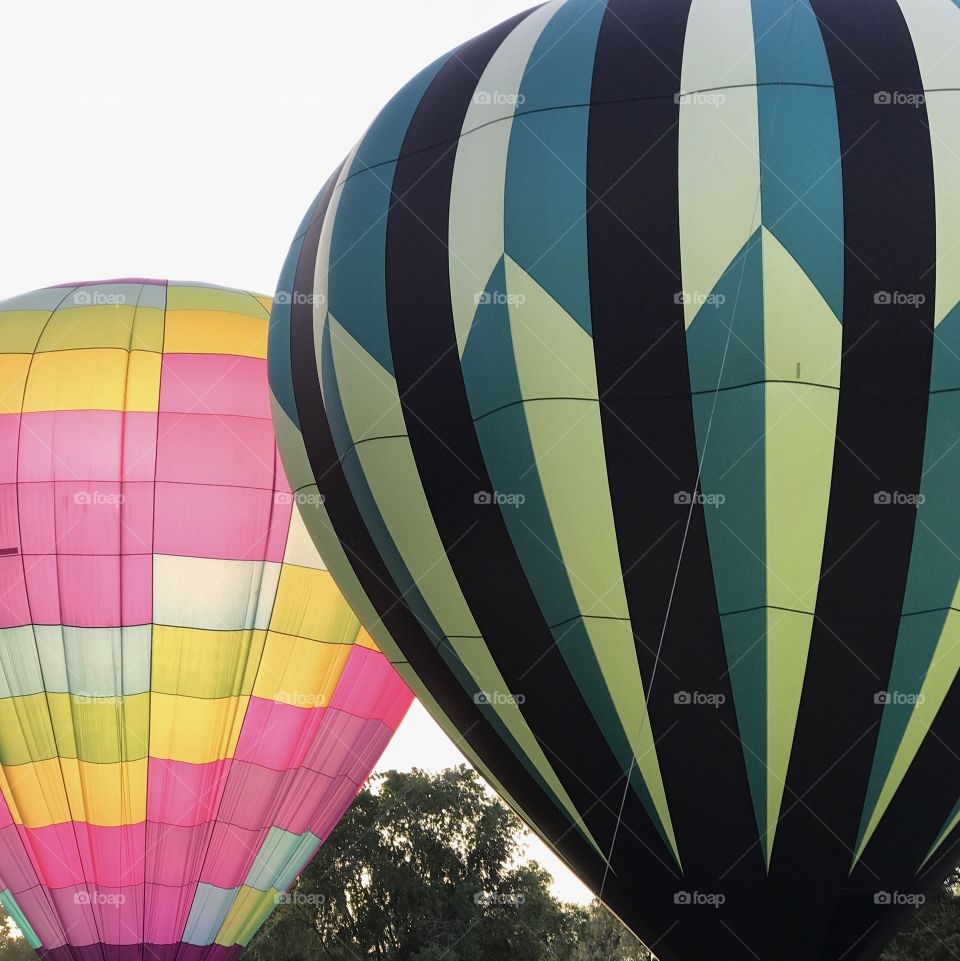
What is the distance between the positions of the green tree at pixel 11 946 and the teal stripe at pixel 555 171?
35023 millimetres

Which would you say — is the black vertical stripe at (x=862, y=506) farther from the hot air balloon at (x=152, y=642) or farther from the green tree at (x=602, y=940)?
the green tree at (x=602, y=940)

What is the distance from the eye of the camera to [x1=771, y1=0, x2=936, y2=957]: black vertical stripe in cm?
474

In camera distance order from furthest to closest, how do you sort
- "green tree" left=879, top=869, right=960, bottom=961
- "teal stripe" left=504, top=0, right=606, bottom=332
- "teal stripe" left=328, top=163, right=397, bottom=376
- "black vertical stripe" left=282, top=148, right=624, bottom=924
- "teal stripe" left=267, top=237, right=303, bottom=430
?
1. "green tree" left=879, top=869, right=960, bottom=961
2. "teal stripe" left=267, top=237, right=303, bottom=430
3. "teal stripe" left=328, top=163, right=397, bottom=376
4. "black vertical stripe" left=282, top=148, right=624, bottom=924
5. "teal stripe" left=504, top=0, right=606, bottom=332

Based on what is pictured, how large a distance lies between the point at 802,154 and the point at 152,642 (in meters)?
5.97

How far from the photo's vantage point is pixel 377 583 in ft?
20.2

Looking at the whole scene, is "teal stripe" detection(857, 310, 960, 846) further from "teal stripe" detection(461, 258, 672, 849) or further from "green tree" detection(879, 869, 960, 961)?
"green tree" detection(879, 869, 960, 961)

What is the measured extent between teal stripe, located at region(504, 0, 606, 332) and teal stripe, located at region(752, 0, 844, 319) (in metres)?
0.76

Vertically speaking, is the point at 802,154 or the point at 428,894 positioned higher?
the point at 802,154

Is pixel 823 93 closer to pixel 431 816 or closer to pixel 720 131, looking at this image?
pixel 720 131

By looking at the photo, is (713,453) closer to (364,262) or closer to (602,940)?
(364,262)

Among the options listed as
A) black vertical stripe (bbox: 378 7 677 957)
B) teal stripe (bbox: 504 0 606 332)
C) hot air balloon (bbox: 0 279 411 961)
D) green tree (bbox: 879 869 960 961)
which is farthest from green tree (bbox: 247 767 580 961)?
teal stripe (bbox: 504 0 606 332)

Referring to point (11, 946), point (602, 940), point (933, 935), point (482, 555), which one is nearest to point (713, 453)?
point (482, 555)

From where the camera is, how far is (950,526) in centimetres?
482

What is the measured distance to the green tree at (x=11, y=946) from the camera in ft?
116
